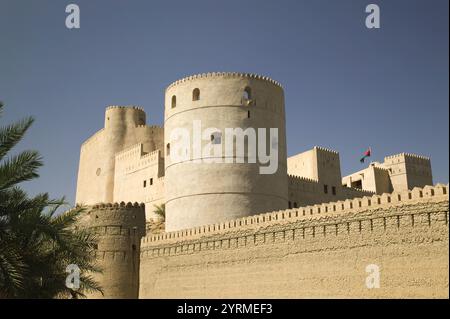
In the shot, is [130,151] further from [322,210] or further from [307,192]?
[322,210]

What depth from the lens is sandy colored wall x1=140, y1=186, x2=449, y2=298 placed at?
1215 cm

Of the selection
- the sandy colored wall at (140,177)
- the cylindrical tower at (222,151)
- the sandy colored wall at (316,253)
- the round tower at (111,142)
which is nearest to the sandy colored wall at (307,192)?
the cylindrical tower at (222,151)

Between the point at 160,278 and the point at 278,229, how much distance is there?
17.4 feet

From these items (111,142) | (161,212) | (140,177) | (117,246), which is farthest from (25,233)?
(111,142)

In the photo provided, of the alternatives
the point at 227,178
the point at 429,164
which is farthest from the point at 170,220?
the point at 429,164

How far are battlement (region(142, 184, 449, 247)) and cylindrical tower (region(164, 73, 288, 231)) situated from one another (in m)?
2.12

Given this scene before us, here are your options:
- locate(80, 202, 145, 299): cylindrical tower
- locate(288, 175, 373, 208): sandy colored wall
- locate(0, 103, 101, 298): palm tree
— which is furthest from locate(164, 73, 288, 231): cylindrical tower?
locate(0, 103, 101, 298): palm tree

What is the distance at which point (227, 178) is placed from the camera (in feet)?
68.5

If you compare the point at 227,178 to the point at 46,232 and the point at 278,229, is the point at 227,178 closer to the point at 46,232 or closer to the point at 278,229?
the point at 278,229

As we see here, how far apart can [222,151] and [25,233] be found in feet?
36.8

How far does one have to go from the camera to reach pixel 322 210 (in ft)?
47.8

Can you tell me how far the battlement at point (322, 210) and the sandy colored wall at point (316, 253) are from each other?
22 millimetres

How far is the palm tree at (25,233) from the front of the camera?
10.3 meters

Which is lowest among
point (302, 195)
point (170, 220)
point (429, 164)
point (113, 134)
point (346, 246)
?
point (346, 246)
